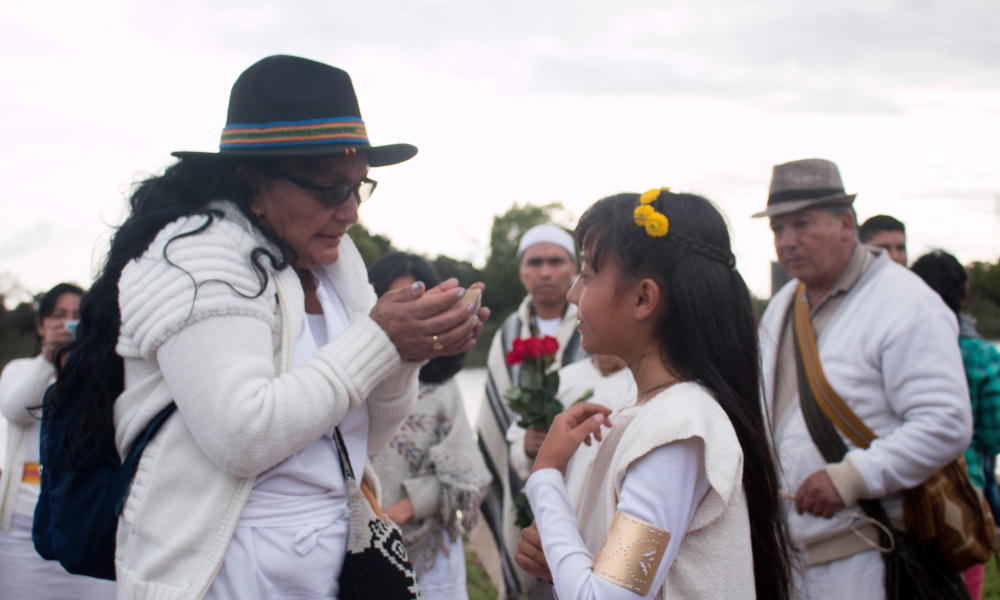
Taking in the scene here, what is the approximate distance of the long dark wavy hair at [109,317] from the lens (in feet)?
6.51

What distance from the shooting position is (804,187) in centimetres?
376

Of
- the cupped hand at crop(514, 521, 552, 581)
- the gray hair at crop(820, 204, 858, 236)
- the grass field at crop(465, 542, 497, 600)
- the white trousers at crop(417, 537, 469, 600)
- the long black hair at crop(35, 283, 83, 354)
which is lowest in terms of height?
the grass field at crop(465, 542, 497, 600)

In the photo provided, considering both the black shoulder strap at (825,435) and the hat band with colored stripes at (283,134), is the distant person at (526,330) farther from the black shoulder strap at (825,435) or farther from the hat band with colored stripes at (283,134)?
the hat band with colored stripes at (283,134)

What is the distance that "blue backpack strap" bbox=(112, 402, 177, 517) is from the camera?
189 centimetres

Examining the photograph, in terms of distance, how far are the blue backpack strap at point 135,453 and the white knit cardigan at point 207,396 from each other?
0.7 inches

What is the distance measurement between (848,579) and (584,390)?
1.33 meters

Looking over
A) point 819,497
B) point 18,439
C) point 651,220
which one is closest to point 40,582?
point 18,439

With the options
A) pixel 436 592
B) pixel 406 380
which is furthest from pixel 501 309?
pixel 406 380

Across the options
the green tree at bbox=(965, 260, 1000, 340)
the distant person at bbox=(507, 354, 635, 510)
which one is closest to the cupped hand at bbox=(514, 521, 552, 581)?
the distant person at bbox=(507, 354, 635, 510)

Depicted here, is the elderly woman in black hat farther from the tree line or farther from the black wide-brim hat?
the tree line

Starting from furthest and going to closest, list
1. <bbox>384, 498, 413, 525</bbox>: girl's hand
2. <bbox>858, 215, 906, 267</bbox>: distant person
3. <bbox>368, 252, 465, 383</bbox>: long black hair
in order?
1. <bbox>858, 215, 906, 267</bbox>: distant person
2. <bbox>368, 252, 465, 383</bbox>: long black hair
3. <bbox>384, 498, 413, 525</bbox>: girl's hand

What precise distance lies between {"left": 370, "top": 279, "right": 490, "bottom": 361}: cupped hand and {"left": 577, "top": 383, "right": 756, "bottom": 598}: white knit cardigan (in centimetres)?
54

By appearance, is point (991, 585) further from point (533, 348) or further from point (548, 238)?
point (533, 348)

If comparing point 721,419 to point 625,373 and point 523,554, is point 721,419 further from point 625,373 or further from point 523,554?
point 625,373
